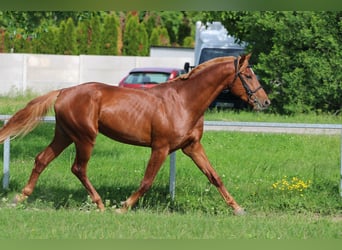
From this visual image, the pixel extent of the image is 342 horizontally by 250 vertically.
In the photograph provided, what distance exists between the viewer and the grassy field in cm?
815

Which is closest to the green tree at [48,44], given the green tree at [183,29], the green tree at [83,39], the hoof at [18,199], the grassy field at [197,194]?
the green tree at [83,39]

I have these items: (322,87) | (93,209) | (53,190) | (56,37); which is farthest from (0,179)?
(56,37)

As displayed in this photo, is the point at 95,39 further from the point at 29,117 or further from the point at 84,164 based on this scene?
the point at 84,164

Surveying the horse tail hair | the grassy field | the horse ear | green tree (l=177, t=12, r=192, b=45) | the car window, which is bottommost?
green tree (l=177, t=12, r=192, b=45)

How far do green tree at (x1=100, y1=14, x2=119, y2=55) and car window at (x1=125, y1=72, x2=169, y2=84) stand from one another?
1380 cm

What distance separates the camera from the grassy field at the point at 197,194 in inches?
321

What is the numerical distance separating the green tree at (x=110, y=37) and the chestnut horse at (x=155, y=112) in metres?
29.7

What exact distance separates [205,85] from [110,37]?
100 ft

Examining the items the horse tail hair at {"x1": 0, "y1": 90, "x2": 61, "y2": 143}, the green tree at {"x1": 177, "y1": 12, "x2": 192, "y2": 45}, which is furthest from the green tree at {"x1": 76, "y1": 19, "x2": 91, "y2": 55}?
the horse tail hair at {"x1": 0, "y1": 90, "x2": 61, "y2": 143}

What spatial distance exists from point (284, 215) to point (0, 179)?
4154mm

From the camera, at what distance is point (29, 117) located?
10148 millimetres

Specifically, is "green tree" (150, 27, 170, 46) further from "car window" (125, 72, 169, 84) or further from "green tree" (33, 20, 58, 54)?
"car window" (125, 72, 169, 84)

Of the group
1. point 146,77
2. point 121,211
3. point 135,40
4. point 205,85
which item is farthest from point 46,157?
point 135,40

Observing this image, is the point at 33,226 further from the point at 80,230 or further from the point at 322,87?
the point at 322,87
